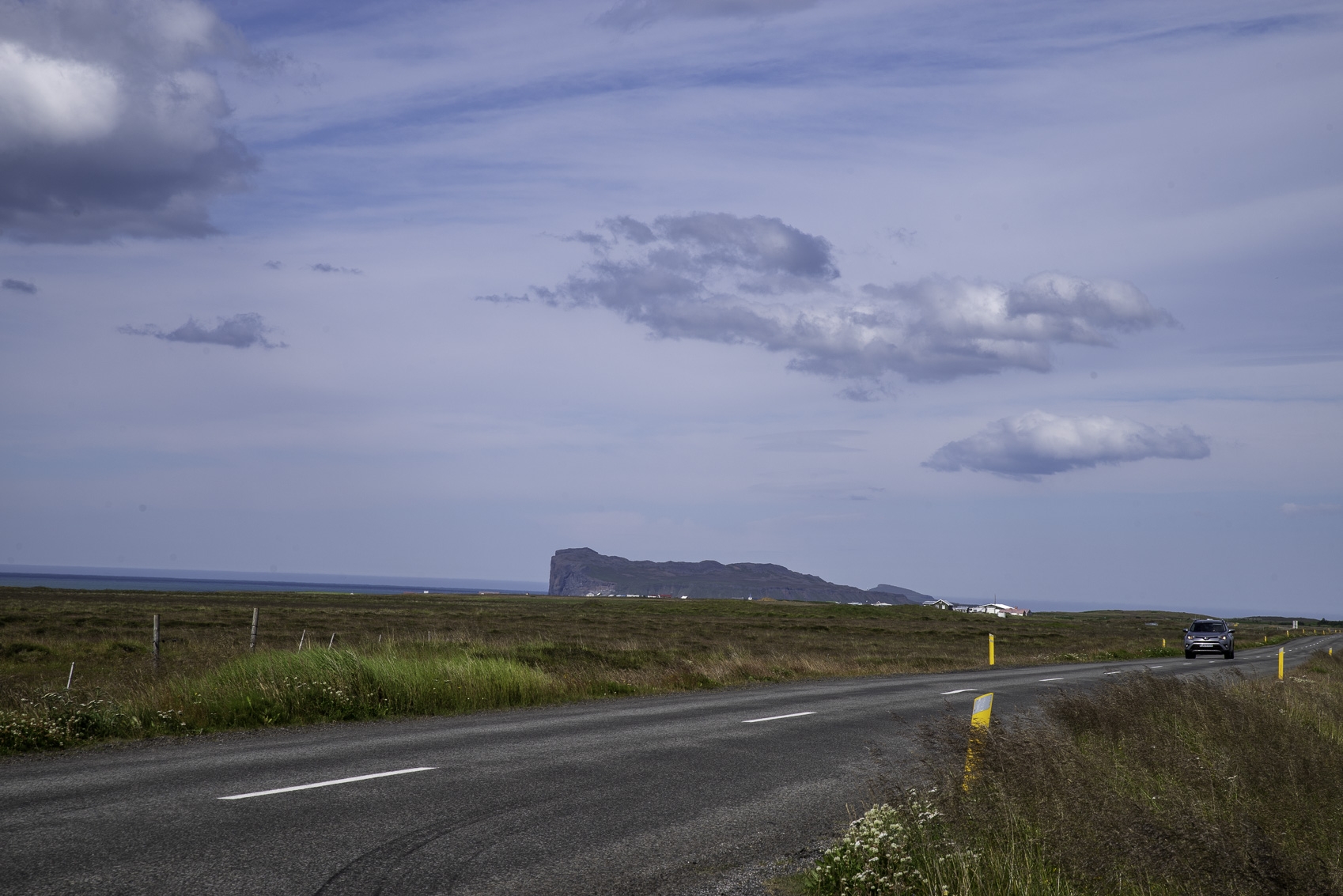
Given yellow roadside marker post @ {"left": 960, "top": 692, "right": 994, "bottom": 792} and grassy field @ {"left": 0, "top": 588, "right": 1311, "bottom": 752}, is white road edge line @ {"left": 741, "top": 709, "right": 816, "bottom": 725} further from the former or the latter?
yellow roadside marker post @ {"left": 960, "top": 692, "right": 994, "bottom": 792}

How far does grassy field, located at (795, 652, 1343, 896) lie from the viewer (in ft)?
15.2

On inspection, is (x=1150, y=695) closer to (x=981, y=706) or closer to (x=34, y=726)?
(x=981, y=706)

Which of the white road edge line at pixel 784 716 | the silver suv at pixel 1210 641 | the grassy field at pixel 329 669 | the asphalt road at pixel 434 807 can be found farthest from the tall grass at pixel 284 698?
the silver suv at pixel 1210 641

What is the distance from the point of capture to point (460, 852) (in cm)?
626

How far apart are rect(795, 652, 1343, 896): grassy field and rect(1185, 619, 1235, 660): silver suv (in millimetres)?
A: 37404

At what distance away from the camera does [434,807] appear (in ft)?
24.7

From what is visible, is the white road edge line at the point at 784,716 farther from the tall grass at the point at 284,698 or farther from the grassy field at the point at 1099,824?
the grassy field at the point at 1099,824

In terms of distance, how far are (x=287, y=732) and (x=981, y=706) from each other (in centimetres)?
871

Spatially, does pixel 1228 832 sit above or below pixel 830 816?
above

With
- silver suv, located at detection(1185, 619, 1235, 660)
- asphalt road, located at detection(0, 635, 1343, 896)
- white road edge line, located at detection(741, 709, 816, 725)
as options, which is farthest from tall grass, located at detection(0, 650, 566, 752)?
silver suv, located at detection(1185, 619, 1235, 660)

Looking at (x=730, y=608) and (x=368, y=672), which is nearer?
(x=368, y=672)

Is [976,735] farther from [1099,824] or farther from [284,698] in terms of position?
[284,698]

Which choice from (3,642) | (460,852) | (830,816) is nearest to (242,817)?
(460,852)

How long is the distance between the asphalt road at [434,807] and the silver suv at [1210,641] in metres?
35.9
